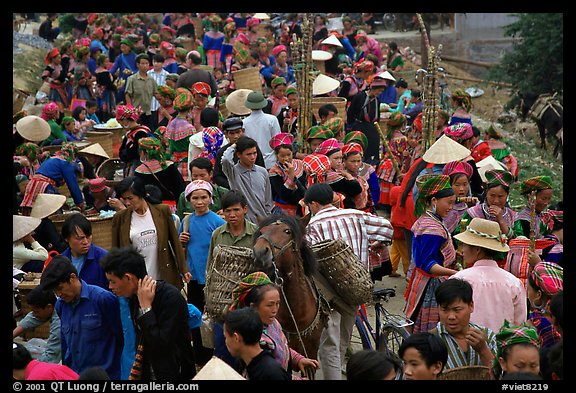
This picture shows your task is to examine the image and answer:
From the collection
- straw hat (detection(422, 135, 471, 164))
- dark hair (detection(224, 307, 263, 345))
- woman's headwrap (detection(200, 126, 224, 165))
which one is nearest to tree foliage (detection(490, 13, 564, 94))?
straw hat (detection(422, 135, 471, 164))

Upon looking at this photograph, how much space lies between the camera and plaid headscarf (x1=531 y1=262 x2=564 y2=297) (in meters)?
6.38

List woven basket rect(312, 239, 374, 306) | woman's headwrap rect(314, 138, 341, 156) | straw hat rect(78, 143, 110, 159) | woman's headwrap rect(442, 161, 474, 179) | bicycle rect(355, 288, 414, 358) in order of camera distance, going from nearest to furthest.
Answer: woven basket rect(312, 239, 374, 306)
bicycle rect(355, 288, 414, 358)
woman's headwrap rect(442, 161, 474, 179)
woman's headwrap rect(314, 138, 341, 156)
straw hat rect(78, 143, 110, 159)

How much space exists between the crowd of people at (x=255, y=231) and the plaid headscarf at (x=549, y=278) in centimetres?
1

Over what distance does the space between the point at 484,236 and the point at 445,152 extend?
3.35 meters

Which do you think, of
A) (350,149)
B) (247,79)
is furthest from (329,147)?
(247,79)

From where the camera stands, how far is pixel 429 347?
18.0ft

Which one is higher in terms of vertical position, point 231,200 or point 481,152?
point 231,200

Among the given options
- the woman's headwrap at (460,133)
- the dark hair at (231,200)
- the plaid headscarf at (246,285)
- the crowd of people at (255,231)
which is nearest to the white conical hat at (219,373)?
the crowd of people at (255,231)

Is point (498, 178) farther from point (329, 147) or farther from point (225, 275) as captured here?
point (225, 275)

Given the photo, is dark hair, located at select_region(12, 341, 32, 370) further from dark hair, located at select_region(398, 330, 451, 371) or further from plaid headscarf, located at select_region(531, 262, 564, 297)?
plaid headscarf, located at select_region(531, 262, 564, 297)

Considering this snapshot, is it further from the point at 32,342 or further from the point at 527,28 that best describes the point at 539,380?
the point at 527,28

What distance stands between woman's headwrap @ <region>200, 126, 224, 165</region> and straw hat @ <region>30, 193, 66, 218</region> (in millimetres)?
1807

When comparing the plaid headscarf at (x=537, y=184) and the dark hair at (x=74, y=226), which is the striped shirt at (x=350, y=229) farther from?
the dark hair at (x=74, y=226)

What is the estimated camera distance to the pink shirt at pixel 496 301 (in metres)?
6.55
